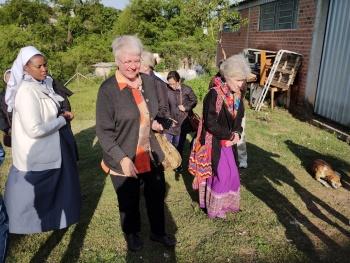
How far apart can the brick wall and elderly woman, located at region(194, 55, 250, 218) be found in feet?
20.1

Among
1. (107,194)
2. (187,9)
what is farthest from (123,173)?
(187,9)

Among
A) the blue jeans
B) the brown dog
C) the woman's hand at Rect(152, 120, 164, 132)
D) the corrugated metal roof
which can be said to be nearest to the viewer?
the blue jeans

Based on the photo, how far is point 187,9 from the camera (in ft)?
45.4

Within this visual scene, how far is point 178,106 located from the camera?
5430 millimetres

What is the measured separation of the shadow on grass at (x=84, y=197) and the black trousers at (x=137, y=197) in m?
0.71

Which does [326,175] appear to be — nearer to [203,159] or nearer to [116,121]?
[203,159]

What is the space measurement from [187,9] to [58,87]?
11.2m

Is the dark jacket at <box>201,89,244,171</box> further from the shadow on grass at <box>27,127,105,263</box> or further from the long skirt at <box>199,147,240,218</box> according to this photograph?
the shadow on grass at <box>27,127,105,263</box>

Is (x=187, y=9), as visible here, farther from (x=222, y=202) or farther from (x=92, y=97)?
(x=222, y=202)

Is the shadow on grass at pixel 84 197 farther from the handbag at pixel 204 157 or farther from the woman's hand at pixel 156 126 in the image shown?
the woman's hand at pixel 156 126

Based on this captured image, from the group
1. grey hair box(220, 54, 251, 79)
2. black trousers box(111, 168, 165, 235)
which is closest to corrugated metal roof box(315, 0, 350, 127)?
grey hair box(220, 54, 251, 79)

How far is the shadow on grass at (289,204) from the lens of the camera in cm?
362

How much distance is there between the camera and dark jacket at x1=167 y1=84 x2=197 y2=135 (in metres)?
5.39

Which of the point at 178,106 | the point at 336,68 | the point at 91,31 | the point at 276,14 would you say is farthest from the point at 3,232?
the point at 91,31
